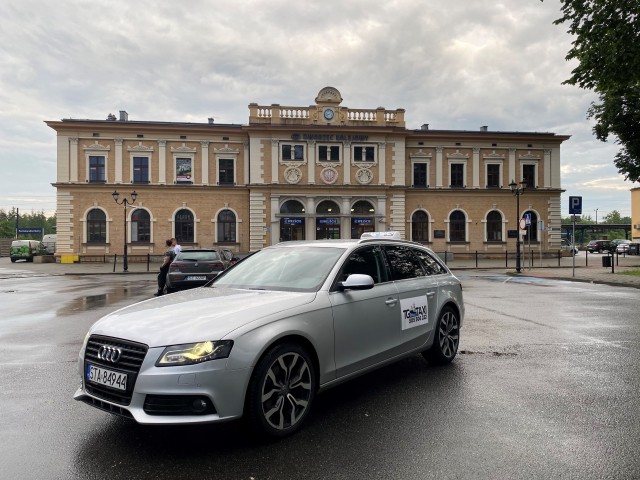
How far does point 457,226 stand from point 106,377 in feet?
126

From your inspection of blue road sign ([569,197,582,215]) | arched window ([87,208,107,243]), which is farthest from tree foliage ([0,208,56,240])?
blue road sign ([569,197,582,215])

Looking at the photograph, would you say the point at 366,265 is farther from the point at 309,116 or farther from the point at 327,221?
the point at 309,116

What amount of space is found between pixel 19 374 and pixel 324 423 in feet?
12.8

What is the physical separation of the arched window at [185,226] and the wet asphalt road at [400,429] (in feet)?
100

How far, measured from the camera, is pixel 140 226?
35.6m

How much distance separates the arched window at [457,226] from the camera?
3866 centimetres

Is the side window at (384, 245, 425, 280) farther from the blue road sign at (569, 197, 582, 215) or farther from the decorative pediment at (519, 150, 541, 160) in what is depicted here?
the decorative pediment at (519, 150, 541, 160)

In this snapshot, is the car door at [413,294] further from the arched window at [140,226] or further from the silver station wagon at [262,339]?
the arched window at [140,226]

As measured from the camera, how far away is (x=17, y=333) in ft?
24.8

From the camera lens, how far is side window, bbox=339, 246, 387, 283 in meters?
4.34

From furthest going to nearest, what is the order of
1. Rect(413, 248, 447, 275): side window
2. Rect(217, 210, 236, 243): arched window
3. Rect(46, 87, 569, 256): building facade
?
Rect(217, 210, 236, 243): arched window
Rect(46, 87, 569, 256): building facade
Rect(413, 248, 447, 275): side window

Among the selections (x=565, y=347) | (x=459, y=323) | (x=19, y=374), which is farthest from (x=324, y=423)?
(x=565, y=347)

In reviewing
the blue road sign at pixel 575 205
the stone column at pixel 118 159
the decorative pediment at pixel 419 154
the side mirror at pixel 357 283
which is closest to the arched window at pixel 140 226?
the stone column at pixel 118 159

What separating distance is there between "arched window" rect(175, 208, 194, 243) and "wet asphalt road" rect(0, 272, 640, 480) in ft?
100
